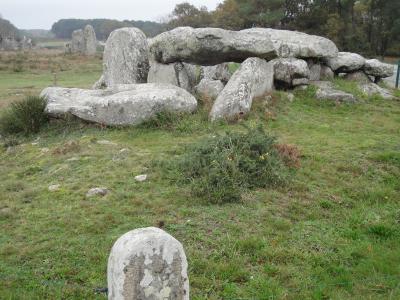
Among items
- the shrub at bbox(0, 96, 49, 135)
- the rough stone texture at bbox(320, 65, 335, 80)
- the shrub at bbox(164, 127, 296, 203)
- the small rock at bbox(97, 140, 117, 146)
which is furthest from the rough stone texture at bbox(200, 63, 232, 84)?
the shrub at bbox(164, 127, 296, 203)

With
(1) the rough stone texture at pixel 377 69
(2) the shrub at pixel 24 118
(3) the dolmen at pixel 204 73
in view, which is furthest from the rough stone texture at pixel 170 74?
(1) the rough stone texture at pixel 377 69

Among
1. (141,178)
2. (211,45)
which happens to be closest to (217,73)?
(211,45)

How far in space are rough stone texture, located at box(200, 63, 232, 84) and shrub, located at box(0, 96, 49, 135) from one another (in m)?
6.14

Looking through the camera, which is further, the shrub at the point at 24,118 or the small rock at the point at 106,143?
the shrub at the point at 24,118

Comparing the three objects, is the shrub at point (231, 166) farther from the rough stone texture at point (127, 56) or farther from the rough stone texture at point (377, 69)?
the rough stone texture at point (377, 69)

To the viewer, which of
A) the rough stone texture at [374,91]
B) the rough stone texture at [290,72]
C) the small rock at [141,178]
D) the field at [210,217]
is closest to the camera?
the field at [210,217]

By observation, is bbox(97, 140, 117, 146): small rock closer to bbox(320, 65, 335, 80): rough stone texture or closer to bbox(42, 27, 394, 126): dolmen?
bbox(42, 27, 394, 126): dolmen

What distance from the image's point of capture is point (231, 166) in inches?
320

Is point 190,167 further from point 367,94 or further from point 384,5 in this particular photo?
point 384,5

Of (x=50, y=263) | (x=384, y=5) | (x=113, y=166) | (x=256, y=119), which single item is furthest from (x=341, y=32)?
(x=50, y=263)

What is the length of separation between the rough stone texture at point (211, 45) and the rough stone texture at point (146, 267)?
1116 cm

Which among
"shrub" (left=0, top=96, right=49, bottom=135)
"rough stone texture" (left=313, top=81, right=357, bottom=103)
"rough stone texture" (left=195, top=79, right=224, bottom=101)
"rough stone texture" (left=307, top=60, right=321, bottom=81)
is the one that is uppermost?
"rough stone texture" (left=307, top=60, right=321, bottom=81)

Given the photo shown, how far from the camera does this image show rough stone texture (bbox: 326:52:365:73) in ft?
57.6

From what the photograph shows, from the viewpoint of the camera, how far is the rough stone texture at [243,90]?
12617mm
